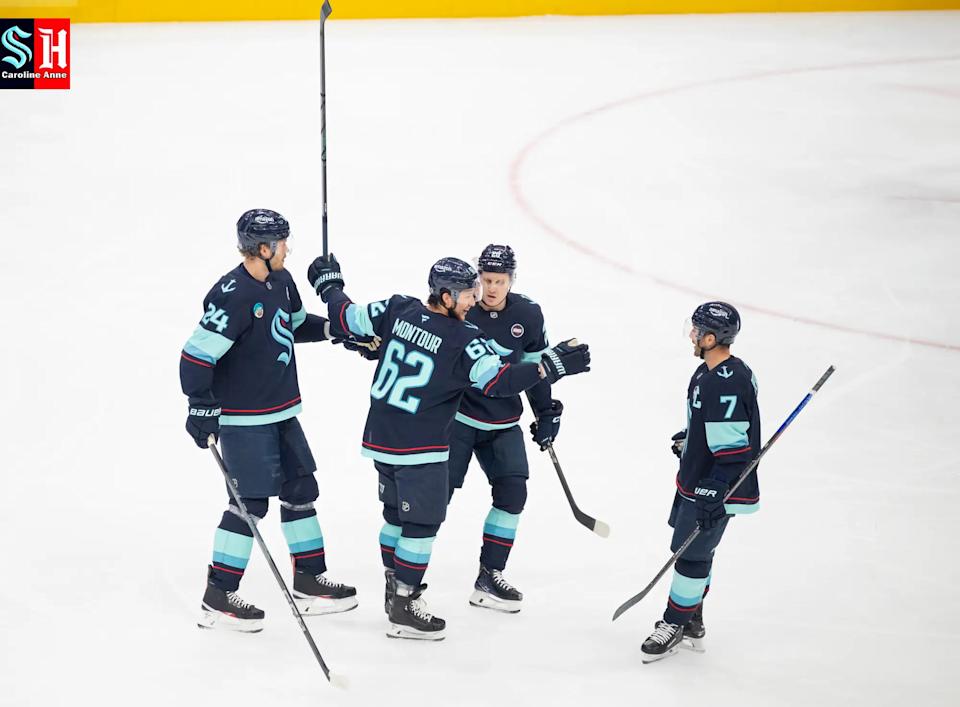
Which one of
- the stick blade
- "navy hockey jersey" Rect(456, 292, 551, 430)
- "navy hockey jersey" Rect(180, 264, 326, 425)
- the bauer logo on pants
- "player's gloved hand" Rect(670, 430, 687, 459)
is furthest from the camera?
the bauer logo on pants

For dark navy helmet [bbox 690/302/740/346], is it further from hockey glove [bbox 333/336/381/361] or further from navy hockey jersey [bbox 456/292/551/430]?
hockey glove [bbox 333/336/381/361]

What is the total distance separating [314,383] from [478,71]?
6.33 m

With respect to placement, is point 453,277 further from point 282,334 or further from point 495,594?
point 495,594

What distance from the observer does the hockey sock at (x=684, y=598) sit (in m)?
4.38

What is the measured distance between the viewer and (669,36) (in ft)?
45.1

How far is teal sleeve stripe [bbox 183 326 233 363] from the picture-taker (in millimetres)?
4297

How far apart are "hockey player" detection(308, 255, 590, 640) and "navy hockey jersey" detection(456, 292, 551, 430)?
0.20 metres

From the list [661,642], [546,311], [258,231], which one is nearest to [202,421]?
[258,231]

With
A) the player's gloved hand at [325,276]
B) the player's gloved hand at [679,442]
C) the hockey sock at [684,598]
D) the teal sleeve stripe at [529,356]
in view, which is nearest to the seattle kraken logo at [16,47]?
the player's gloved hand at [325,276]

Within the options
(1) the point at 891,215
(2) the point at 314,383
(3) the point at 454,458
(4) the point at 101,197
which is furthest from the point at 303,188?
(3) the point at 454,458

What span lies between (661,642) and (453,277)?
4.69ft

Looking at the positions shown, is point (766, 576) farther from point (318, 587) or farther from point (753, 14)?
point (753, 14)

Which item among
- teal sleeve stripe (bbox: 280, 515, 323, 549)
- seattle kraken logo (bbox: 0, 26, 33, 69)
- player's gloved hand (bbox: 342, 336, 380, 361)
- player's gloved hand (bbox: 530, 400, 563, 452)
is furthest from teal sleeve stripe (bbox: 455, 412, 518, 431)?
seattle kraken logo (bbox: 0, 26, 33, 69)

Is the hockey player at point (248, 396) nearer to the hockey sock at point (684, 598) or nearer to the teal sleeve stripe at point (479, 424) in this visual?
the teal sleeve stripe at point (479, 424)
